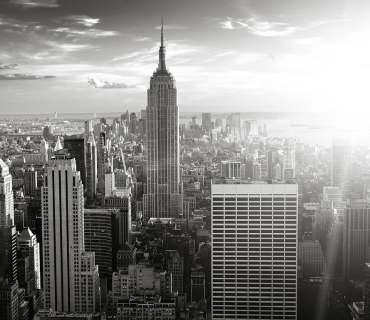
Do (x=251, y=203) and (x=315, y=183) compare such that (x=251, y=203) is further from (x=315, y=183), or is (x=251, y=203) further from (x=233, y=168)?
(x=315, y=183)

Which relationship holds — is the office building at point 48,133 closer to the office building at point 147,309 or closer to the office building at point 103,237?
the office building at point 103,237

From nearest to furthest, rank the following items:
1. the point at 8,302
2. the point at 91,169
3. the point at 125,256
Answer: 1. the point at 8,302
2. the point at 125,256
3. the point at 91,169

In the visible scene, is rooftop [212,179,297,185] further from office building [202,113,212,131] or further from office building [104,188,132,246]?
office building [104,188,132,246]

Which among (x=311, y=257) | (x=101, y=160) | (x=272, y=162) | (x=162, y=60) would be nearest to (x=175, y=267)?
(x=311, y=257)

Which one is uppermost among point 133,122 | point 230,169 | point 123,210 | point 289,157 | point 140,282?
point 133,122

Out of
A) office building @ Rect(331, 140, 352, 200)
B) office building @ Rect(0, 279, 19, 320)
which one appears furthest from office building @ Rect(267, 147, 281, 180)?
office building @ Rect(0, 279, 19, 320)

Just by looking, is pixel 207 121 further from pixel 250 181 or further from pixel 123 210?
pixel 123 210

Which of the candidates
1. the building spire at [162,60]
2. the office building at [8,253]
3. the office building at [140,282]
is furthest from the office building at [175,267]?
the building spire at [162,60]
